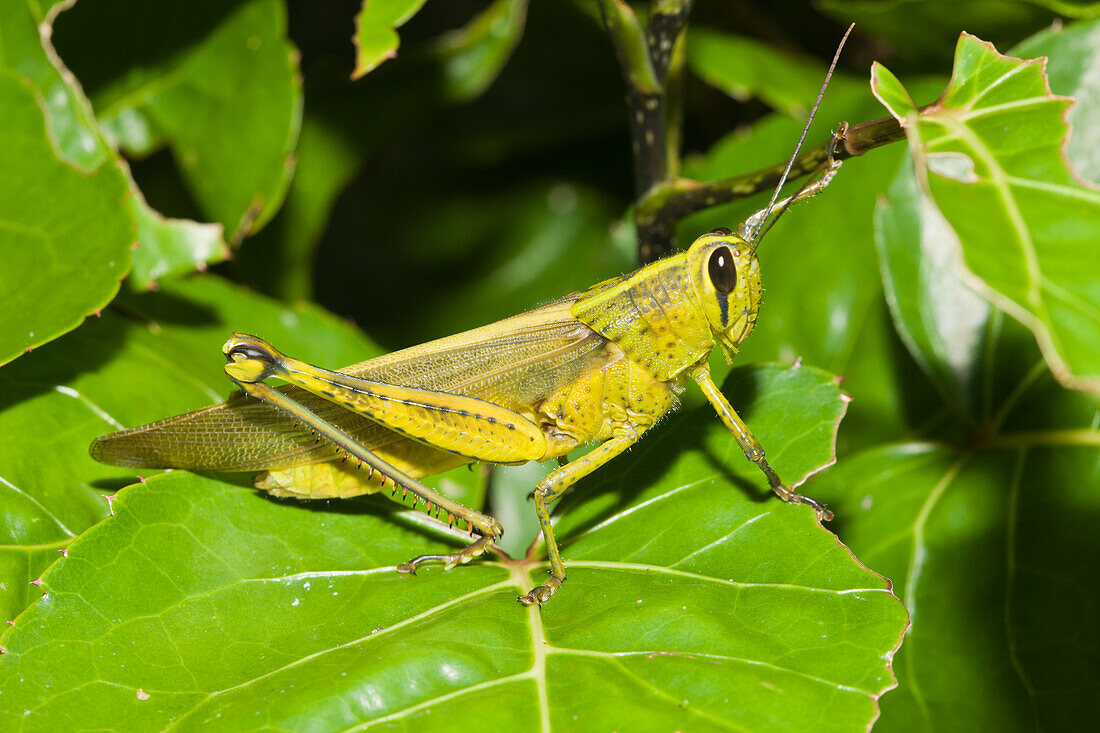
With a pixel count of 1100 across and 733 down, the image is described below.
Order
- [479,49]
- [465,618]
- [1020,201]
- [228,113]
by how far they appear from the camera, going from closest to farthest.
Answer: [1020,201], [465,618], [228,113], [479,49]

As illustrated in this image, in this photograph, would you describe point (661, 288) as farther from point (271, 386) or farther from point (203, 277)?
point (203, 277)

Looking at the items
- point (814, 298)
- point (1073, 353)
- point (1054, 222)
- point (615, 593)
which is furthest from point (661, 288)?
point (1073, 353)

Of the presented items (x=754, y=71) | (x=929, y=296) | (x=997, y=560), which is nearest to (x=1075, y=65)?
(x=929, y=296)

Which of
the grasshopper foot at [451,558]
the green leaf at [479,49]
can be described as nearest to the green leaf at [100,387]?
the grasshopper foot at [451,558]

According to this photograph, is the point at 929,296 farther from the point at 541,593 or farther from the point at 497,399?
the point at 541,593

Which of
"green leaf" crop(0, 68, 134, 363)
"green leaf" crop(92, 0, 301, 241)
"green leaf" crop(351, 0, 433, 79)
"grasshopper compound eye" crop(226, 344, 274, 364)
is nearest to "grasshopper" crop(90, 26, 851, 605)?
"grasshopper compound eye" crop(226, 344, 274, 364)

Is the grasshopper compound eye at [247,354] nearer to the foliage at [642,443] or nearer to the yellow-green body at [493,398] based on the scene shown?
the yellow-green body at [493,398]
